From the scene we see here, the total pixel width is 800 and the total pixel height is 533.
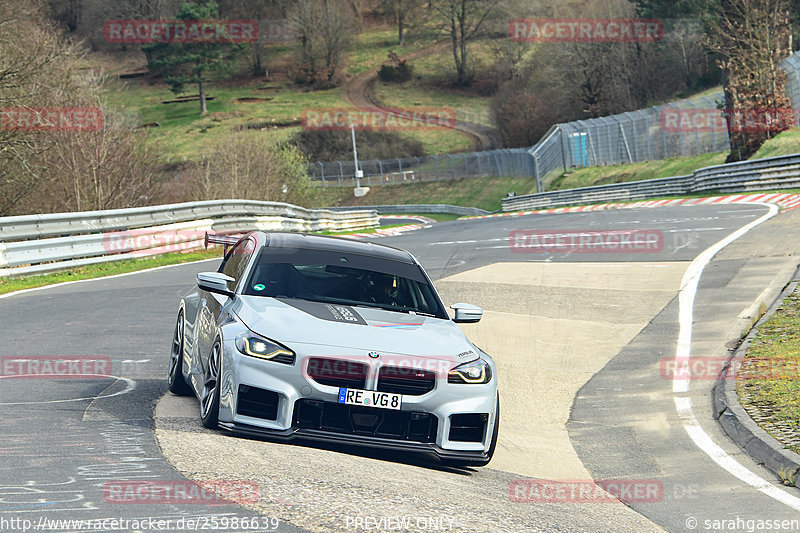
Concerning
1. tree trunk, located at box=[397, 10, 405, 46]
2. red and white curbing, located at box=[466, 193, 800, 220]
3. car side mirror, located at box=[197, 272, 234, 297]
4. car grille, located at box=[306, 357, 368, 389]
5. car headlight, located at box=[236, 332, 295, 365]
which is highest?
tree trunk, located at box=[397, 10, 405, 46]

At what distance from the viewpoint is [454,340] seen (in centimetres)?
750

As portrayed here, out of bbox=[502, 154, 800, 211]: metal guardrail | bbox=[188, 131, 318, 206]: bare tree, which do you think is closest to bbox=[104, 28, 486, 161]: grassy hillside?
bbox=[502, 154, 800, 211]: metal guardrail

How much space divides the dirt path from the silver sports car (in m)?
93.1

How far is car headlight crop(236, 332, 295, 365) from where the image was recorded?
6.75 m

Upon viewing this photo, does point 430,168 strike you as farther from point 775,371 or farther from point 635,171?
point 775,371

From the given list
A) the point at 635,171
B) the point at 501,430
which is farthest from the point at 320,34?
the point at 501,430

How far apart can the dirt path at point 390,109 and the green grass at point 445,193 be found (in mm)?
17293

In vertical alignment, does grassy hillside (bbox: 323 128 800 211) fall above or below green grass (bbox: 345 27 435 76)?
below

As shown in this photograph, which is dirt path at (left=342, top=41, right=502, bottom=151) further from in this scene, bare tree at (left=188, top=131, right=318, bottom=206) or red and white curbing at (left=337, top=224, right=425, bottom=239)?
red and white curbing at (left=337, top=224, right=425, bottom=239)

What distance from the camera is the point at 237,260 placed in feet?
29.2

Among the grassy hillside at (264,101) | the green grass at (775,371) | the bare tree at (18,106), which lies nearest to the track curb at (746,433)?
the green grass at (775,371)

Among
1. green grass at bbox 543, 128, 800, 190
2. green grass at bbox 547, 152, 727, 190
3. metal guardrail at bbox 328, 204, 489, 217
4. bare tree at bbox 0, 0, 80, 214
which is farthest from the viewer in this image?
metal guardrail at bbox 328, 204, 489, 217

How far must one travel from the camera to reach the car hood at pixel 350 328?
693 cm

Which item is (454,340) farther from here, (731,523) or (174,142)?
(174,142)
